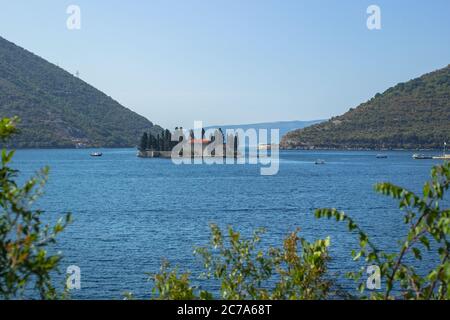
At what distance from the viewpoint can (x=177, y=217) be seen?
4038cm

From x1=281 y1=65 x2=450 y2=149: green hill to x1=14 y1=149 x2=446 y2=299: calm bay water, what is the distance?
91706mm

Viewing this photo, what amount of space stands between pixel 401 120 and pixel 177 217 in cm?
13985

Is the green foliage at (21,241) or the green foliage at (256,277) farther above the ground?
the green foliage at (21,241)

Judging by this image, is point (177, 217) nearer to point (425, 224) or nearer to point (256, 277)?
point (256, 277)

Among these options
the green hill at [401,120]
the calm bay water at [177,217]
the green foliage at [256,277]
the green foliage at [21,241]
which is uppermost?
the green hill at [401,120]

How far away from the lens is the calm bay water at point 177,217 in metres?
24.1

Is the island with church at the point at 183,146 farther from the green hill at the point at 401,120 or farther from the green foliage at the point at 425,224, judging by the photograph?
the green foliage at the point at 425,224

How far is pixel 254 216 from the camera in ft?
131

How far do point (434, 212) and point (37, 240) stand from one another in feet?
8.53

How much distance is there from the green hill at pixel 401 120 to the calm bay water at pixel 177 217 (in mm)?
91706

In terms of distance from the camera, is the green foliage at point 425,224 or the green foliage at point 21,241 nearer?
the green foliage at point 21,241

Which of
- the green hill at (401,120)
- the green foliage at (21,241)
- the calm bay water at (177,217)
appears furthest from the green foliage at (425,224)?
the green hill at (401,120)

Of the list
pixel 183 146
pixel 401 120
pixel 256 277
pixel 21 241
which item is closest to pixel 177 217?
pixel 256 277
